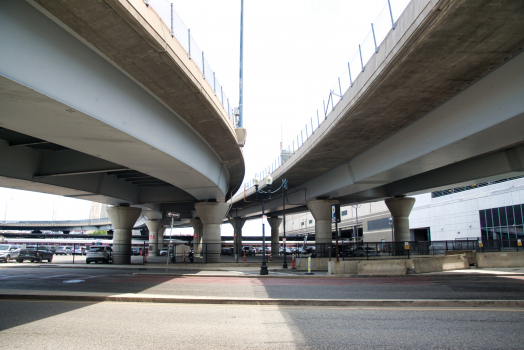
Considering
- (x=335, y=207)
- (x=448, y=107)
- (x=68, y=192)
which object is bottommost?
(x=335, y=207)

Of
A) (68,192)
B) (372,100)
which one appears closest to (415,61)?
(372,100)

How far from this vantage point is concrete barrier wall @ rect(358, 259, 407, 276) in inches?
723

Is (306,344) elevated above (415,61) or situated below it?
below

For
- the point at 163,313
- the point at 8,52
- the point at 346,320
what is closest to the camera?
the point at 8,52

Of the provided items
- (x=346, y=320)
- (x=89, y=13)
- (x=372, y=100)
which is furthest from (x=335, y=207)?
(x=89, y=13)

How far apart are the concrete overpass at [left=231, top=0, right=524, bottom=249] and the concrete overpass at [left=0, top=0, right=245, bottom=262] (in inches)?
239

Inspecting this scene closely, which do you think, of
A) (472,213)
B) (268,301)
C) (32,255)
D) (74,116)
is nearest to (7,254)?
(32,255)

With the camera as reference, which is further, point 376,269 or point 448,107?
point 376,269

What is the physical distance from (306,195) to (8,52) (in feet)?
92.0

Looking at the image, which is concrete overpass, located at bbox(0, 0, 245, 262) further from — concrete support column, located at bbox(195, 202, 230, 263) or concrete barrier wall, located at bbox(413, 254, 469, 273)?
concrete barrier wall, located at bbox(413, 254, 469, 273)

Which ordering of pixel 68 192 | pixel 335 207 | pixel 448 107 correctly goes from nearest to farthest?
pixel 448 107
pixel 335 207
pixel 68 192

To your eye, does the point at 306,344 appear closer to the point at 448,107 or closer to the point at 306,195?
the point at 448,107

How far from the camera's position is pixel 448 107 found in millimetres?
14125

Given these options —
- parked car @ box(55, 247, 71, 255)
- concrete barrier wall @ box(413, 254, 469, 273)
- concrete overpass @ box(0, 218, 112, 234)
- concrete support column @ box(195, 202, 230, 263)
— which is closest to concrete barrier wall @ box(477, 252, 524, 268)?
concrete barrier wall @ box(413, 254, 469, 273)
